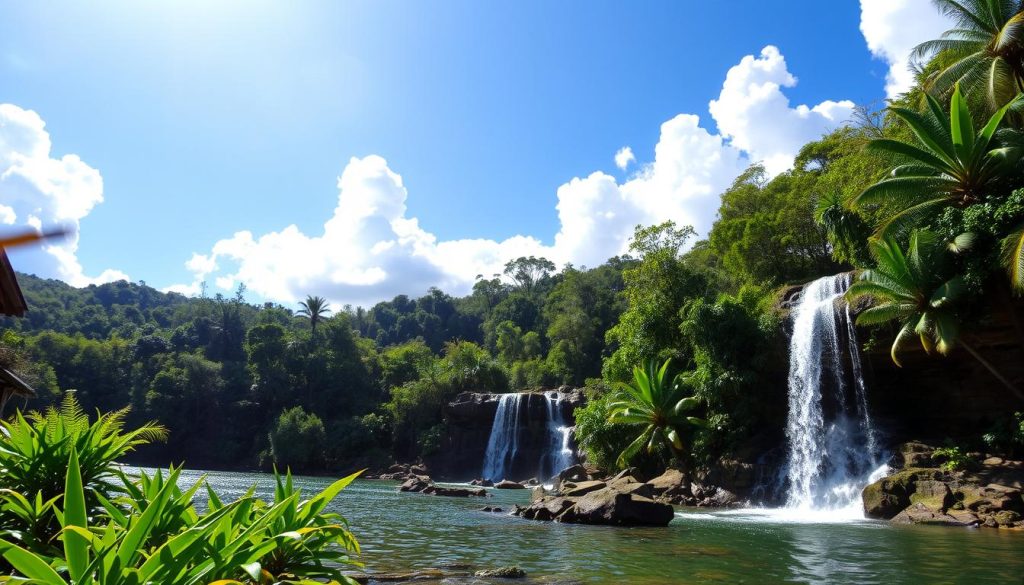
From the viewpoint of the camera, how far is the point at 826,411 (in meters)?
24.9

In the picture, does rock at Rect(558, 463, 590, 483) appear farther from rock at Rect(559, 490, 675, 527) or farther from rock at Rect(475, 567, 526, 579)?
rock at Rect(475, 567, 526, 579)

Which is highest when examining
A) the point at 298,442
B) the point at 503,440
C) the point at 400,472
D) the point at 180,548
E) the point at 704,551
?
the point at 503,440

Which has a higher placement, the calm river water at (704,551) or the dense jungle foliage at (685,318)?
the dense jungle foliage at (685,318)

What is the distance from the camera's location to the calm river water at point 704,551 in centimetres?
1006

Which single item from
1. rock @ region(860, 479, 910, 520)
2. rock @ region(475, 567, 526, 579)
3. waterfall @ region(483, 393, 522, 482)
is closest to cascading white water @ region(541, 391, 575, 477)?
waterfall @ region(483, 393, 522, 482)

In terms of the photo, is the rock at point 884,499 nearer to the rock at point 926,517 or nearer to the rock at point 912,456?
the rock at point 926,517

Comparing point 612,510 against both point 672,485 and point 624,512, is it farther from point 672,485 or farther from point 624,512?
point 672,485

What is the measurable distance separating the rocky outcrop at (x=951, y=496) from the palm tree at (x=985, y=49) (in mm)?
11196

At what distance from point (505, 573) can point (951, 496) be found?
14.6m

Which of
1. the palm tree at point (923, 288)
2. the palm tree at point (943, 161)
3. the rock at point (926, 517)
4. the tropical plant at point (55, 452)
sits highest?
the palm tree at point (943, 161)

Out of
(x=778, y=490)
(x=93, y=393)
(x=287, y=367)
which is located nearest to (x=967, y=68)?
(x=778, y=490)

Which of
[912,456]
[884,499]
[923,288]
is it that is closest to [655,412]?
[912,456]

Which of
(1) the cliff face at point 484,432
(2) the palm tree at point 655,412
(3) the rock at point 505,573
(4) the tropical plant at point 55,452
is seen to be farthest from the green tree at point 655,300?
(4) the tropical plant at point 55,452

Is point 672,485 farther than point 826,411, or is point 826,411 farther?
point 672,485
